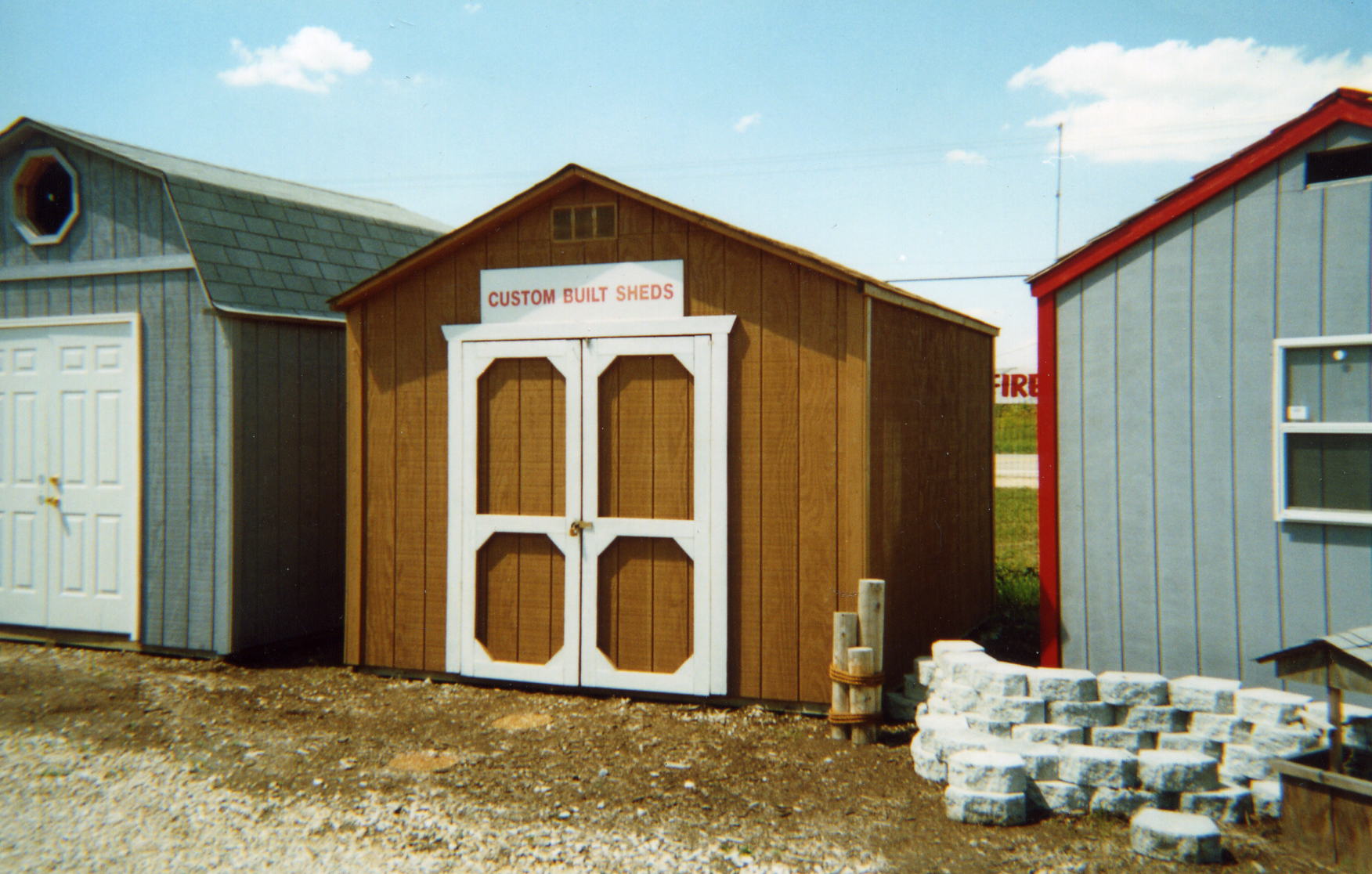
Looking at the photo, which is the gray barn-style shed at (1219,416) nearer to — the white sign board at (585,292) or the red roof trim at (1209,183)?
the red roof trim at (1209,183)

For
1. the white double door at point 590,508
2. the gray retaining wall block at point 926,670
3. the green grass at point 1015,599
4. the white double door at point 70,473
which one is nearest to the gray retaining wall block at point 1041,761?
the gray retaining wall block at point 926,670

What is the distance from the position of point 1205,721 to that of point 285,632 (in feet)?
23.1

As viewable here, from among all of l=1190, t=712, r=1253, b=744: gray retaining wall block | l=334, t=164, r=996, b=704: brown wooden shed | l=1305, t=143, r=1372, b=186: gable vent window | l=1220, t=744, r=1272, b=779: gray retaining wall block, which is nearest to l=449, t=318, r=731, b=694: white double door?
l=334, t=164, r=996, b=704: brown wooden shed

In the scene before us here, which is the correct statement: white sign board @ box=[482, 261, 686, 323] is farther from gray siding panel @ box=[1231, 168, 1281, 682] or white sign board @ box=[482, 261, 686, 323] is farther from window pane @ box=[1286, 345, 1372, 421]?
window pane @ box=[1286, 345, 1372, 421]

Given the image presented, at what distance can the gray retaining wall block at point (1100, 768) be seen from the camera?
4730 millimetres

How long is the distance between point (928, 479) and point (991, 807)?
3.42m

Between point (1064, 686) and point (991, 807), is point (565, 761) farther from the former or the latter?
point (1064, 686)

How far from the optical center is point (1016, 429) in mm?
27219

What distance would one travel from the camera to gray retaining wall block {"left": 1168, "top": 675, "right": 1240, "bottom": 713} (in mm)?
5055

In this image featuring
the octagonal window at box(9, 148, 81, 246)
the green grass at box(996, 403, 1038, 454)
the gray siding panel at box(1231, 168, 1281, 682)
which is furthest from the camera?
the green grass at box(996, 403, 1038, 454)

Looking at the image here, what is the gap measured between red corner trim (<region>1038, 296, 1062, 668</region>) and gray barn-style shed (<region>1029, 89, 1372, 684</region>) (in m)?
0.01

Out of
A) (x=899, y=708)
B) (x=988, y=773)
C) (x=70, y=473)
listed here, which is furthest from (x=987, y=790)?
(x=70, y=473)

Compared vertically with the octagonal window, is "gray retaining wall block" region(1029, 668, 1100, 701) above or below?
below

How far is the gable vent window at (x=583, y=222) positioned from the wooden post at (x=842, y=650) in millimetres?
3071
